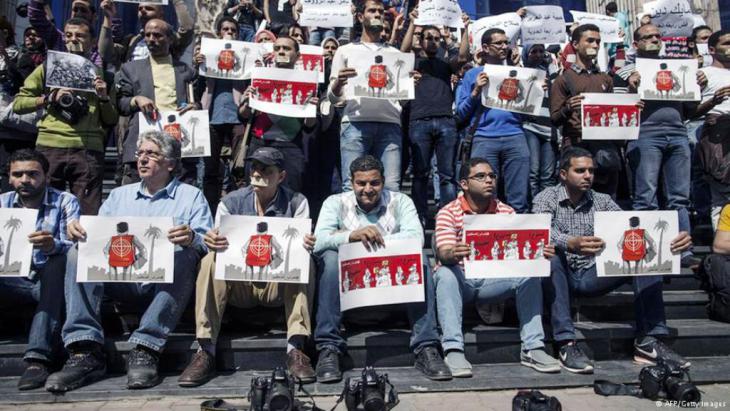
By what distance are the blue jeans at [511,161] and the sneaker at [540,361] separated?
157cm

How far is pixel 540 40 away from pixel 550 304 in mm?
3842

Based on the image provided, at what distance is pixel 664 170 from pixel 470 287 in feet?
8.44

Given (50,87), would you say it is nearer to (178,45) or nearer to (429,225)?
(178,45)

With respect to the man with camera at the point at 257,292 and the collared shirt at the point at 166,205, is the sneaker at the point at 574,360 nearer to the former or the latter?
the man with camera at the point at 257,292

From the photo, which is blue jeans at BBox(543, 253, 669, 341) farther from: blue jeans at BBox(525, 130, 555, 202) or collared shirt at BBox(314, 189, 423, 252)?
blue jeans at BBox(525, 130, 555, 202)

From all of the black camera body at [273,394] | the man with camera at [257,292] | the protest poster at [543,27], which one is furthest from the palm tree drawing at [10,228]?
the protest poster at [543,27]

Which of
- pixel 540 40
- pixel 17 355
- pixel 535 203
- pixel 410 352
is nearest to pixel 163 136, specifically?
pixel 17 355

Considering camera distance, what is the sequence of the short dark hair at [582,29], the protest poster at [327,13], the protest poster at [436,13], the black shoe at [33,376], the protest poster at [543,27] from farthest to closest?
1. the protest poster at [543,27]
2. the protest poster at [327,13]
3. the protest poster at [436,13]
4. the short dark hair at [582,29]
5. the black shoe at [33,376]

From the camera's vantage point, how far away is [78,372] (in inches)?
154

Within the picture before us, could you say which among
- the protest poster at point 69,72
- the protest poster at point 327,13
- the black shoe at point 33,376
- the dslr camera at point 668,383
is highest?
the protest poster at point 327,13

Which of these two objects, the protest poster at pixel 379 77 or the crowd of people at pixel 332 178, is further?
the protest poster at pixel 379 77

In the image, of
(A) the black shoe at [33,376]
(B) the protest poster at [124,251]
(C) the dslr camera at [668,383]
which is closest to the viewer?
(C) the dslr camera at [668,383]

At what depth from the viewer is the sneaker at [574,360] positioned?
164 inches

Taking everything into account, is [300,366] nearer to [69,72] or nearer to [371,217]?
[371,217]
